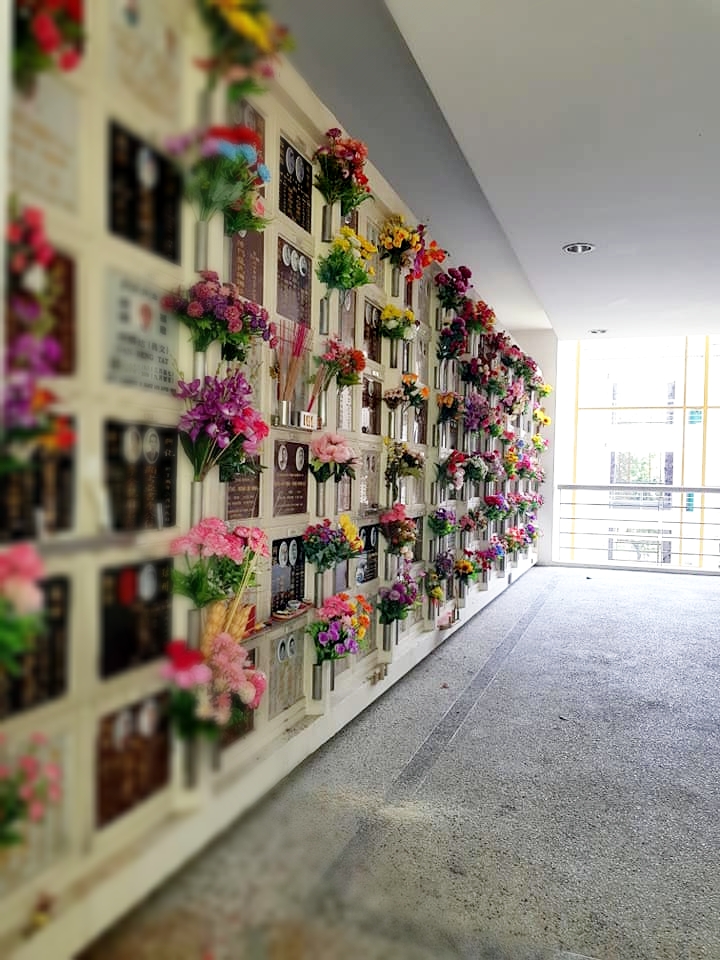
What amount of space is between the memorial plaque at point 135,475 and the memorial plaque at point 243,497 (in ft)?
3.30

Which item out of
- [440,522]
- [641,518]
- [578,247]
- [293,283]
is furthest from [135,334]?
[641,518]

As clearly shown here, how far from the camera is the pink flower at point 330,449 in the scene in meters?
1.54

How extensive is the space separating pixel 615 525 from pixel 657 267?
3.22 m

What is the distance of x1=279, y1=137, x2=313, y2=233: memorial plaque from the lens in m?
1.37

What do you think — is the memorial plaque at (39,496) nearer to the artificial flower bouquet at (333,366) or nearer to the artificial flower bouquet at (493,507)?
the artificial flower bouquet at (333,366)

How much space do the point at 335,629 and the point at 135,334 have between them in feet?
4.65

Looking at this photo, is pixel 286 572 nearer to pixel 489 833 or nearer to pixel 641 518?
pixel 489 833

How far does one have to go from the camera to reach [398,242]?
6.80ft

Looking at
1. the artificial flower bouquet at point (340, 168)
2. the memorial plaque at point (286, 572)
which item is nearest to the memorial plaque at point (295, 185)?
the artificial flower bouquet at point (340, 168)

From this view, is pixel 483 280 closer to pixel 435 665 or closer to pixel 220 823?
pixel 435 665

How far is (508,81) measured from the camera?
1.88 metres

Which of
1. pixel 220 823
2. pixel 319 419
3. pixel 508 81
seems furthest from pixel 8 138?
pixel 508 81

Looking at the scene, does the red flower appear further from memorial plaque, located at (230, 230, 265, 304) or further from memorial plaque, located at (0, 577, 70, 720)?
memorial plaque, located at (230, 230, 265, 304)

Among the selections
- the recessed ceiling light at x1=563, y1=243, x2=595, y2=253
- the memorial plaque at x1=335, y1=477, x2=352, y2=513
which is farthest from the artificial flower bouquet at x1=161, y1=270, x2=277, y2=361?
the recessed ceiling light at x1=563, y1=243, x2=595, y2=253
